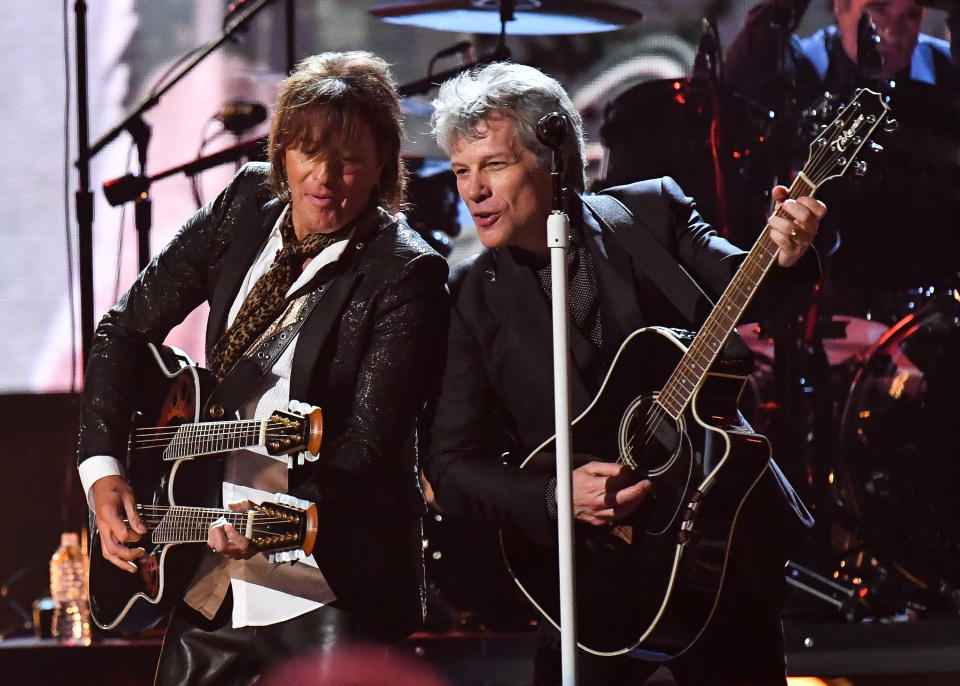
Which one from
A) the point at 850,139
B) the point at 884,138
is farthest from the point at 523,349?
the point at 884,138

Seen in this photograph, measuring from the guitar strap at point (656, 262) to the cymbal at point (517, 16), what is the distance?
7.38 ft

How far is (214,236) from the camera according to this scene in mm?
2561

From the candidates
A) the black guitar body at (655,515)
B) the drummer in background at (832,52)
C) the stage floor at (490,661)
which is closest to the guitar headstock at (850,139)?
the black guitar body at (655,515)

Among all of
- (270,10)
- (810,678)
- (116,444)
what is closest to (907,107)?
(810,678)

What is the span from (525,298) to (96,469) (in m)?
1.04

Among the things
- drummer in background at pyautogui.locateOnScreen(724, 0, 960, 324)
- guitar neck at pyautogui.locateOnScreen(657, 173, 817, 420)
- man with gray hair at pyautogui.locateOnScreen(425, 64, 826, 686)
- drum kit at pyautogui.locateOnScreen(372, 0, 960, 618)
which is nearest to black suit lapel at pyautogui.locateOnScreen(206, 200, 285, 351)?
man with gray hair at pyautogui.locateOnScreen(425, 64, 826, 686)

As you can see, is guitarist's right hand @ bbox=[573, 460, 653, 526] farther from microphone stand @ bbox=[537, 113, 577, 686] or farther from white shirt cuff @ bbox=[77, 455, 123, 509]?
white shirt cuff @ bbox=[77, 455, 123, 509]

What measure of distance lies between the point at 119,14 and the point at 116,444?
2.76 m

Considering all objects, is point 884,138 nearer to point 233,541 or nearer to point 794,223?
point 794,223

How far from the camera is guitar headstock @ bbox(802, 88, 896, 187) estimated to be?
2082 mm

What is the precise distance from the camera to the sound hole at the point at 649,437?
2209 mm

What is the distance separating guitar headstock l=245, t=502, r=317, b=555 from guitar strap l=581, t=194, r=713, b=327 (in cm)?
87

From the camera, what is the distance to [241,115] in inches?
173

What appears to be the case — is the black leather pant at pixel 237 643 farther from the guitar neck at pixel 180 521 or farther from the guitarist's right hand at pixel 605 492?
the guitarist's right hand at pixel 605 492
